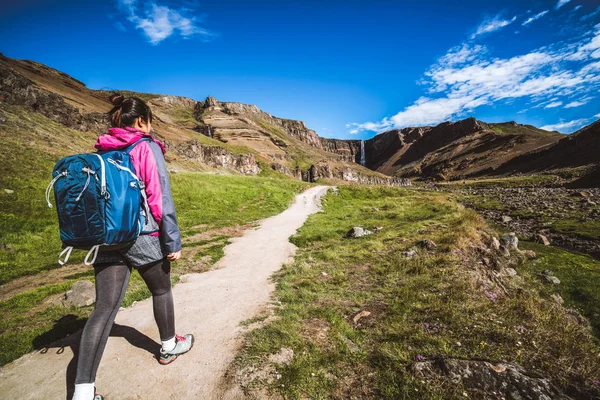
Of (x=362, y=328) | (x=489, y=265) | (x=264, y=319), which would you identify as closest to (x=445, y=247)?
(x=489, y=265)

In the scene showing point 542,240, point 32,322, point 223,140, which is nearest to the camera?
point 32,322

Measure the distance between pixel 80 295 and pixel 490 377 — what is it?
9070 millimetres

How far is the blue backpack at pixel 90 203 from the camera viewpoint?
271 cm

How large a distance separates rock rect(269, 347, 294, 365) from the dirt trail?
2.24ft

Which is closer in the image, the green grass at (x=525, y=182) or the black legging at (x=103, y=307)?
the black legging at (x=103, y=307)

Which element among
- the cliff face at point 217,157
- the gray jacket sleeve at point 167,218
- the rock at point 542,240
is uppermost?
the cliff face at point 217,157

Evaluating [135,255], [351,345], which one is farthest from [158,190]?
[351,345]

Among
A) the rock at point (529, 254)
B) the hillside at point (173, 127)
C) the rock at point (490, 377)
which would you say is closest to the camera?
the rock at point (490, 377)

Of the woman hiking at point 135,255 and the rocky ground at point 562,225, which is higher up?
the woman hiking at point 135,255

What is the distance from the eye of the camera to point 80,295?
6578mm

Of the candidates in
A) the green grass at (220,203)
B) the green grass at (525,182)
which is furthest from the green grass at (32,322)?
the green grass at (525,182)

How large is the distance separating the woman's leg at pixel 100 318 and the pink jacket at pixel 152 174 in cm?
70

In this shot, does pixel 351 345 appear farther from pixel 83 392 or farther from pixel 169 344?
pixel 83 392

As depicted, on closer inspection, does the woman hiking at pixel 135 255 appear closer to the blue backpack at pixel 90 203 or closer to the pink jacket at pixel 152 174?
the pink jacket at pixel 152 174
